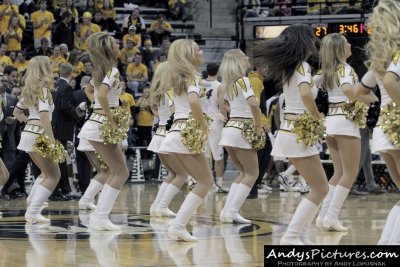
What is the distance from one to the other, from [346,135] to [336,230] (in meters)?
0.98

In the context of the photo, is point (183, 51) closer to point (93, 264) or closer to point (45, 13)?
point (93, 264)

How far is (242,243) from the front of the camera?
28.9ft

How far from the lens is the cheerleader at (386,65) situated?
6.49 metres

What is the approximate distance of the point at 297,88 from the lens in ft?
27.5

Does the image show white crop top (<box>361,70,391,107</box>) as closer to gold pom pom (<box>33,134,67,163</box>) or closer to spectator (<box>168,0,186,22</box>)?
gold pom pom (<box>33,134,67,163</box>)

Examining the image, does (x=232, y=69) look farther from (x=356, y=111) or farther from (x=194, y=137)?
(x=194, y=137)

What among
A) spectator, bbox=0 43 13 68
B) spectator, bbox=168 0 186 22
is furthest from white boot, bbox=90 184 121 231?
spectator, bbox=168 0 186 22

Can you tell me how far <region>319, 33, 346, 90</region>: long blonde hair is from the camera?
9.79 metres

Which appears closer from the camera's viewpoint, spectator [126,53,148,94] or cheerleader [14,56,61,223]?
cheerleader [14,56,61,223]

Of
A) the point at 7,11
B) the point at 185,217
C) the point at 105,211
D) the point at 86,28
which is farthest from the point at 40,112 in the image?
the point at 86,28

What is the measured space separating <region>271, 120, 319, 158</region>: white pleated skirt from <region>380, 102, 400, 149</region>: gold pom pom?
4.34 feet

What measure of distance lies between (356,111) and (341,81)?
1.15 feet

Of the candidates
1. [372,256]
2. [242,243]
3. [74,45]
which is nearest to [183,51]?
[242,243]

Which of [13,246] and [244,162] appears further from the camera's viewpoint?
[244,162]
